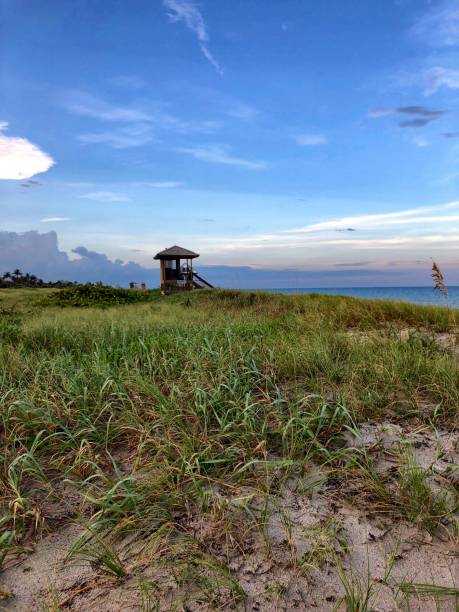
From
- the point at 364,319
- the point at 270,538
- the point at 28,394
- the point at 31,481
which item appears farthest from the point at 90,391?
the point at 364,319

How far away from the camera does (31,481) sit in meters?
2.96

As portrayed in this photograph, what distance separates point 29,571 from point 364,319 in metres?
7.51

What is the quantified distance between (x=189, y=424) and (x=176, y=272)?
2313cm

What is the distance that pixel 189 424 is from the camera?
10.9 ft

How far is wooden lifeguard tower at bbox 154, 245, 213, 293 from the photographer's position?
25109mm

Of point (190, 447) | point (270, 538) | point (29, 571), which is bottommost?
point (29, 571)

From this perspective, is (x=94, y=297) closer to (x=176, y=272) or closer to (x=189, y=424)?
(x=176, y=272)

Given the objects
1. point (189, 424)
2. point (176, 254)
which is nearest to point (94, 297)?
point (176, 254)

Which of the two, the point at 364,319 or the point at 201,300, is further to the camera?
the point at 201,300

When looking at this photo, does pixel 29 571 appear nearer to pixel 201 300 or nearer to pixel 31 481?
pixel 31 481

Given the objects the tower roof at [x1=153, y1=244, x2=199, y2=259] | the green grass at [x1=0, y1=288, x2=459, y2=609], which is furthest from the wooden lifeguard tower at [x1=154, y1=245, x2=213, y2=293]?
the green grass at [x1=0, y1=288, x2=459, y2=609]

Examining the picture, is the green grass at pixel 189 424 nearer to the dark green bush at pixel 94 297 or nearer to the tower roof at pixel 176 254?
the dark green bush at pixel 94 297

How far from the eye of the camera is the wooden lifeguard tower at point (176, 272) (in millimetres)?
25109

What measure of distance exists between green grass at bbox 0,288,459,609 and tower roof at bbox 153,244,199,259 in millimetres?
19418
